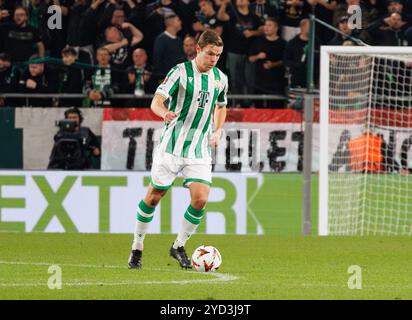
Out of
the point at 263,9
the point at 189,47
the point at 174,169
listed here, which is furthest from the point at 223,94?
the point at 263,9

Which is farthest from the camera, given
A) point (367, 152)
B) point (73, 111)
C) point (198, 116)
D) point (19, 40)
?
point (19, 40)

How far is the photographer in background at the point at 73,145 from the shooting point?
16.0 meters

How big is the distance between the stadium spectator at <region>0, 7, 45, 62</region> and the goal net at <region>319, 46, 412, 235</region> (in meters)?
4.30

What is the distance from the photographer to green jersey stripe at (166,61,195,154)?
1052cm

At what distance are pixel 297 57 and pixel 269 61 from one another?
39 centimetres

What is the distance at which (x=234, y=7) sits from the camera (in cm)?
1741

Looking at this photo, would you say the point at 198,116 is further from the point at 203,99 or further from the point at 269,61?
the point at 269,61

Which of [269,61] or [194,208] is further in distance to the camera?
[269,61]

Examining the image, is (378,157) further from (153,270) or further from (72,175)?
(153,270)

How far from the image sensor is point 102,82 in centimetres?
1664

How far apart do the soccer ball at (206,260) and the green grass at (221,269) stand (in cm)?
9

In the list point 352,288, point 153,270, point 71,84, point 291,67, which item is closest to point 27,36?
point 71,84

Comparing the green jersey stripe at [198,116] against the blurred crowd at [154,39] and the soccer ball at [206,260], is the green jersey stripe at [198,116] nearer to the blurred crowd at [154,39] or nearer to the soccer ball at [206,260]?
the soccer ball at [206,260]

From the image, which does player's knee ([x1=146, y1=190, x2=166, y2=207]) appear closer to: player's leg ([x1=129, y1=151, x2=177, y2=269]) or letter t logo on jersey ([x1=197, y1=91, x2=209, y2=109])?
player's leg ([x1=129, y1=151, x2=177, y2=269])
